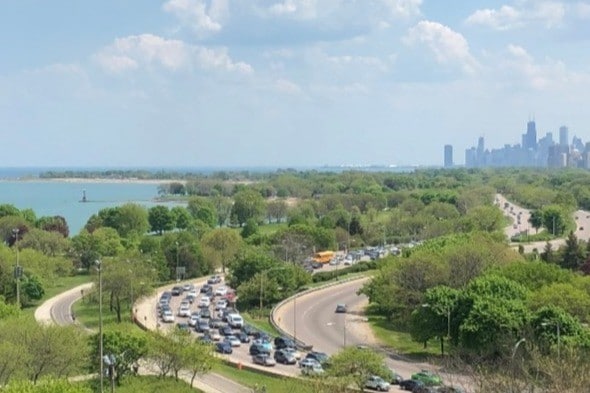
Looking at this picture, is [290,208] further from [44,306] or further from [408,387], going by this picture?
[408,387]

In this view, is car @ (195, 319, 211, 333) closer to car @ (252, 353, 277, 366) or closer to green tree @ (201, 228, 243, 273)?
car @ (252, 353, 277, 366)

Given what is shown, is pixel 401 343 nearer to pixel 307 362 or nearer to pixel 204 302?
pixel 307 362

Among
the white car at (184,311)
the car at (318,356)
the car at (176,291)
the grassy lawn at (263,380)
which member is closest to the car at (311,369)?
the car at (318,356)

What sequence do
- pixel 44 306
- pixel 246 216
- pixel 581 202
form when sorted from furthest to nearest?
1. pixel 581 202
2. pixel 246 216
3. pixel 44 306

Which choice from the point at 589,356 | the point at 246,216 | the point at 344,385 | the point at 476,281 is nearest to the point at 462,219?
the point at 246,216

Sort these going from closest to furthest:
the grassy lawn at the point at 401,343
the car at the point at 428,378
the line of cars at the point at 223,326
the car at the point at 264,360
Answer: the car at the point at 428,378 < the car at the point at 264,360 < the line of cars at the point at 223,326 < the grassy lawn at the point at 401,343

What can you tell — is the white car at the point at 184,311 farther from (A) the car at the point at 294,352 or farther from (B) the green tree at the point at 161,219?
(B) the green tree at the point at 161,219
